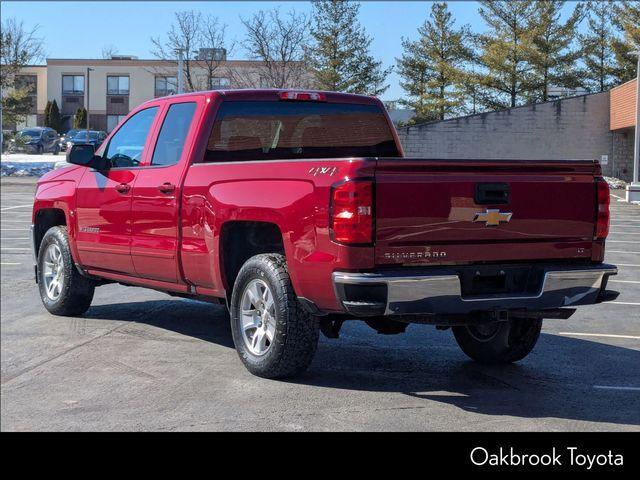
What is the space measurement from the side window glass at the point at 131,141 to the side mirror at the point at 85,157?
0.32ft

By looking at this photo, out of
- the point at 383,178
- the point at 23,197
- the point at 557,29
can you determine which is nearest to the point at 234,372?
the point at 383,178

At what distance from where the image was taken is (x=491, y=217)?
590 cm

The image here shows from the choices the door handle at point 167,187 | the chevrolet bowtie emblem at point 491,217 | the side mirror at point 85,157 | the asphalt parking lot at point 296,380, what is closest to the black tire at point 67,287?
the asphalt parking lot at point 296,380

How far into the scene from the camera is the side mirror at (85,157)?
25.8 ft

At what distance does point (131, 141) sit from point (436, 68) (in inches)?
2290

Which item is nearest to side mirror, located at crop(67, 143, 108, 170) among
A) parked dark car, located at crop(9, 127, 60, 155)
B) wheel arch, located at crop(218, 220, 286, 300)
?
wheel arch, located at crop(218, 220, 286, 300)

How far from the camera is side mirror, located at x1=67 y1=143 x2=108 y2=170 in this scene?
7.86m

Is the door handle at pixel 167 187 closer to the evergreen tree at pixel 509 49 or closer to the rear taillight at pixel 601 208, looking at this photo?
the rear taillight at pixel 601 208

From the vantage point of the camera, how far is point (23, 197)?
2919 cm

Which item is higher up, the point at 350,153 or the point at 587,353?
the point at 350,153

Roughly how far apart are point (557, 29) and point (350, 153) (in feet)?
182

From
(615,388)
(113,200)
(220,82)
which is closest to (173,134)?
(113,200)
